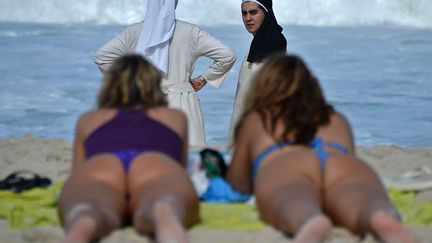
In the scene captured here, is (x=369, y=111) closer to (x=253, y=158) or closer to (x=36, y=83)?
(x=36, y=83)

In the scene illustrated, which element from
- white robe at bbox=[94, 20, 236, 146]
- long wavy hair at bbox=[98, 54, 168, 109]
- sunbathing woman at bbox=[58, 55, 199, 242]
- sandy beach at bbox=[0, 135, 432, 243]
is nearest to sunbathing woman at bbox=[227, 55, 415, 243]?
sandy beach at bbox=[0, 135, 432, 243]

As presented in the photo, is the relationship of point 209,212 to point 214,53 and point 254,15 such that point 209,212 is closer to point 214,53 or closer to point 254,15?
point 214,53

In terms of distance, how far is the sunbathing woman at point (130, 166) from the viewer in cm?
455

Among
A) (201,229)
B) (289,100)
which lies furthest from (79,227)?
(289,100)

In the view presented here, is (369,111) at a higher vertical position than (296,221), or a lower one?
lower

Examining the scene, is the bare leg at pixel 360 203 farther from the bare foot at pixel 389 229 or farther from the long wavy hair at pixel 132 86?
the long wavy hair at pixel 132 86

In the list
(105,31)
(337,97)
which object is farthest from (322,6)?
(337,97)

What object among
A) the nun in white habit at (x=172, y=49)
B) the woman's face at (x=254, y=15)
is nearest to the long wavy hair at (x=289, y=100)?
the nun in white habit at (x=172, y=49)

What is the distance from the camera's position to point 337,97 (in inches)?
654

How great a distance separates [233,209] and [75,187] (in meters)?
0.94

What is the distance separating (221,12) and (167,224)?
2338cm

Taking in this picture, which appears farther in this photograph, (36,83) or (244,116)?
(36,83)

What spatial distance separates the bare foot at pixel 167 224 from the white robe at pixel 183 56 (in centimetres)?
361

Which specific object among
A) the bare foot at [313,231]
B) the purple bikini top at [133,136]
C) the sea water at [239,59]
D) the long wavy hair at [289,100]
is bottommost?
the sea water at [239,59]
